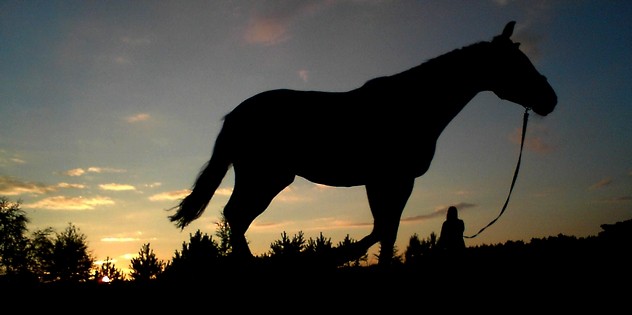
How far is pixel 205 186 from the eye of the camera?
6434 millimetres

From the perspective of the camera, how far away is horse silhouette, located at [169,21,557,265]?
5.16 metres

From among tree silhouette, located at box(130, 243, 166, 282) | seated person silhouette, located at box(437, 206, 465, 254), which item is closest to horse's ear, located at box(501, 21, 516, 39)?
seated person silhouette, located at box(437, 206, 465, 254)

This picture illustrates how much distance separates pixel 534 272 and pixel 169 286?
3708mm

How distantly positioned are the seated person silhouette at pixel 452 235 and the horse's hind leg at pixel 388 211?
293 centimetres

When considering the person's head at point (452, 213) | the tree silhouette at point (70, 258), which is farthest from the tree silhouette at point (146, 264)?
the person's head at point (452, 213)

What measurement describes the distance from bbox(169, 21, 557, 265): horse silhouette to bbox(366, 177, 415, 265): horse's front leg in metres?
0.01

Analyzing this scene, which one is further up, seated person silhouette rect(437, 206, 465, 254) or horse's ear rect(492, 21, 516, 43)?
horse's ear rect(492, 21, 516, 43)

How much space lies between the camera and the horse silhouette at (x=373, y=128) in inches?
203

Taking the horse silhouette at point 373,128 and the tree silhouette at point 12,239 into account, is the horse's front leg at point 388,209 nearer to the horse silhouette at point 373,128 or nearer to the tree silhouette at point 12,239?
the horse silhouette at point 373,128

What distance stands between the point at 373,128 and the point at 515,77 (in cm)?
222

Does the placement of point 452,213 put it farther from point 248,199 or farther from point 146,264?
point 146,264

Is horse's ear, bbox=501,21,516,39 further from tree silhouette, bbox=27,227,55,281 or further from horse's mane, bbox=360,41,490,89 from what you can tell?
tree silhouette, bbox=27,227,55,281

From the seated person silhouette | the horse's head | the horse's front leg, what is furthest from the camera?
the seated person silhouette

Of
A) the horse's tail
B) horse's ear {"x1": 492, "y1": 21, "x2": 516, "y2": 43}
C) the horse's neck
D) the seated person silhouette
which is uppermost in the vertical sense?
horse's ear {"x1": 492, "y1": 21, "x2": 516, "y2": 43}
